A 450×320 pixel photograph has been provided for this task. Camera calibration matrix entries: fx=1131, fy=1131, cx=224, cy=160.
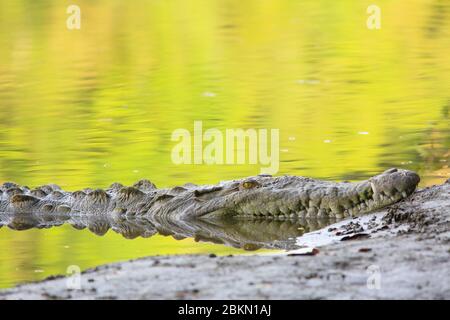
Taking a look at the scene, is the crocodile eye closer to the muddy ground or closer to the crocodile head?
the crocodile head

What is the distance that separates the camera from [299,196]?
9039mm

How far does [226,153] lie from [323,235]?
14.1 feet

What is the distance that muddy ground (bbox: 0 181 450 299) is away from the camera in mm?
5523

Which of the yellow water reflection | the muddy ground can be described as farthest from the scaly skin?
the muddy ground

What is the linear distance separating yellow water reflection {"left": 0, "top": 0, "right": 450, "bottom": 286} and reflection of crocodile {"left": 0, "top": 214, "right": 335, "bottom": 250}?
1.04 ft

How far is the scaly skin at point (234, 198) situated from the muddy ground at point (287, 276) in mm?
1550

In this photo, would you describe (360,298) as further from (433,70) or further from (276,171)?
(433,70)

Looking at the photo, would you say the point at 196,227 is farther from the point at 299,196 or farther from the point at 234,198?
the point at 299,196

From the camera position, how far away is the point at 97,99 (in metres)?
16.3

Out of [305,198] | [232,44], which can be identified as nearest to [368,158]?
[305,198]

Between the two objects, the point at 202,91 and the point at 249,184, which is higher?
the point at 202,91

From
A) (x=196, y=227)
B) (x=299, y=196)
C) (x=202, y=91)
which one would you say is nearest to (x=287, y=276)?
(x=299, y=196)

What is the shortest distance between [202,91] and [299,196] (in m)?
7.61

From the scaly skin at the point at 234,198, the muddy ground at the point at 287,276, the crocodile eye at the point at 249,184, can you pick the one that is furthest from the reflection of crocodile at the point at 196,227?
the muddy ground at the point at 287,276
